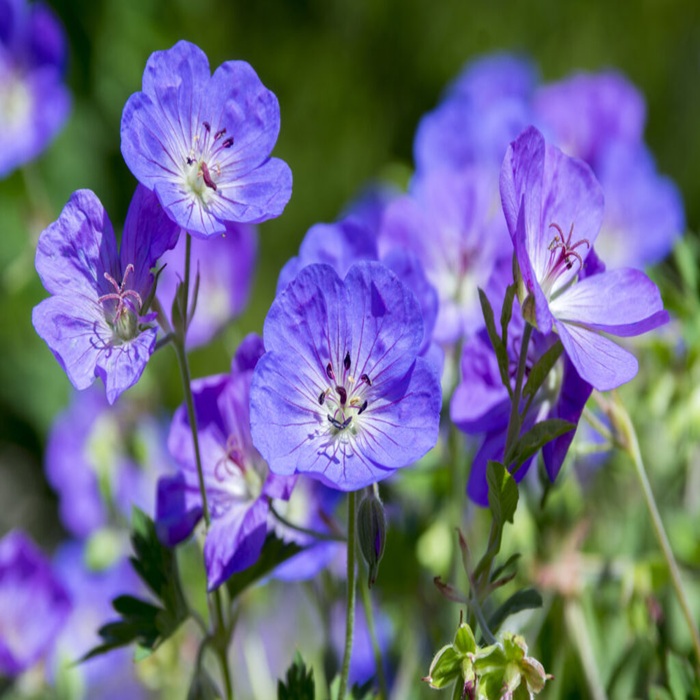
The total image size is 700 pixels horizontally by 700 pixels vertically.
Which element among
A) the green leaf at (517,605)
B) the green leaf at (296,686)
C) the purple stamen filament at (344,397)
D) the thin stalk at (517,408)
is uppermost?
the purple stamen filament at (344,397)

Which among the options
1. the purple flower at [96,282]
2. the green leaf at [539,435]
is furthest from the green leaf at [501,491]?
the purple flower at [96,282]

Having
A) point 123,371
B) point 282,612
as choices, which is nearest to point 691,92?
point 282,612

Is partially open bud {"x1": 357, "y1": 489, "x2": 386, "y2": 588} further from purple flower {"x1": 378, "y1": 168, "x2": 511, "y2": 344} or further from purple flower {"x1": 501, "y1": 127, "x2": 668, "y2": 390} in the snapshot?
purple flower {"x1": 378, "y1": 168, "x2": 511, "y2": 344}

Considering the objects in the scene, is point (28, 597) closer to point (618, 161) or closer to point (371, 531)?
point (371, 531)

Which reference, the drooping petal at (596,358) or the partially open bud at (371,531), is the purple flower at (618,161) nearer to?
the drooping petal at (596,358)

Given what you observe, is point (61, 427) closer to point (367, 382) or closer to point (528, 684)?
point (367, 382)
